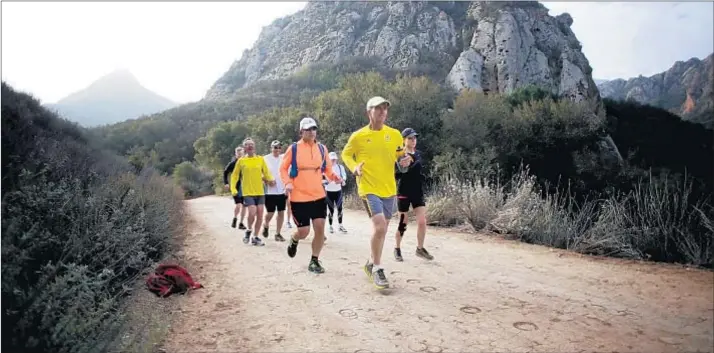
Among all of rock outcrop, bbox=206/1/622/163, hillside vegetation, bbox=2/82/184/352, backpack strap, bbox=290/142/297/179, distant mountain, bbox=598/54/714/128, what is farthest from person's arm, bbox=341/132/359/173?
distant mountain, bbox=598/54/714/128

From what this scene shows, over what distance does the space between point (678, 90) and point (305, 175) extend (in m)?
50.8

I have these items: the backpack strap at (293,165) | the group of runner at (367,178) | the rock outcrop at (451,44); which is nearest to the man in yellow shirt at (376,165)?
the group of runner at (367,178)

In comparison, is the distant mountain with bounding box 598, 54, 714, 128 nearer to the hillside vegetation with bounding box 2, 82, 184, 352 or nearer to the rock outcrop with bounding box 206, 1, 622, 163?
the rock outcrop with bounding box 206, 1, 622, 163

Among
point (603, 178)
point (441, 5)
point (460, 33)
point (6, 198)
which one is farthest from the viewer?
point (441, 5)

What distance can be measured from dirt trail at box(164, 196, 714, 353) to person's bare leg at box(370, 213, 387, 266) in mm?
365

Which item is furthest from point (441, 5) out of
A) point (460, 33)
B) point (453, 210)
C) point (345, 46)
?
point (453, 210)

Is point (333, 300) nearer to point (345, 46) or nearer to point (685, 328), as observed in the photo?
point (685, 328)

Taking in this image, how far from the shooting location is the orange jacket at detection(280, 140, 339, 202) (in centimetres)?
549

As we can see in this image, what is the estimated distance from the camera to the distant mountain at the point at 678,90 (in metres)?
33.4

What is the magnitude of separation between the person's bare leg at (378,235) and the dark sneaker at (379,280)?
0.14m

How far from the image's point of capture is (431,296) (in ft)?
15.0

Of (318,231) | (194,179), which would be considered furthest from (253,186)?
(194,179)

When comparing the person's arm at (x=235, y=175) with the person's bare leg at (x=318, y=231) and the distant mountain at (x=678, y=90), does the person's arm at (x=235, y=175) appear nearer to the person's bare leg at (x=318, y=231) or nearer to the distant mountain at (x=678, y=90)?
the person's bare leg at (x=318, y=231)

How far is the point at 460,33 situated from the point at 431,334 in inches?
2985
